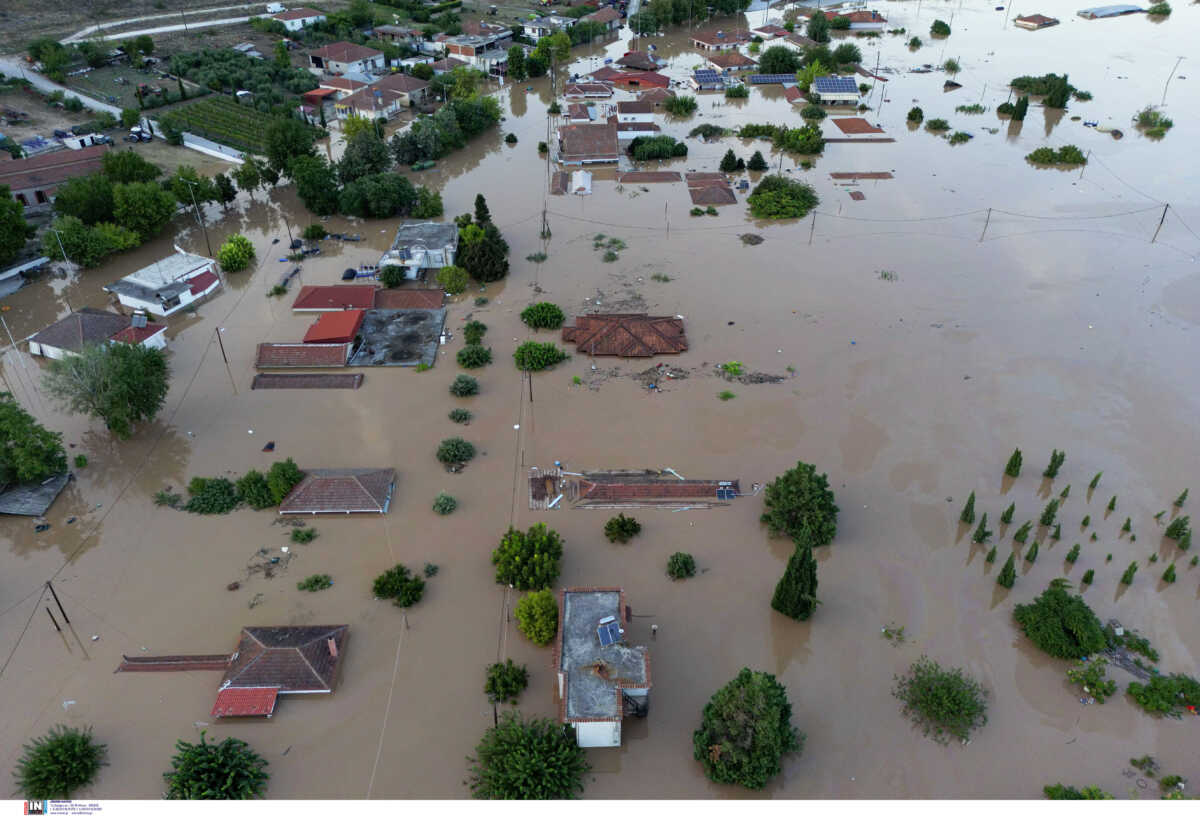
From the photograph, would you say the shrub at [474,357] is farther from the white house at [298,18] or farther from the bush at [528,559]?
the white house at [298,18]

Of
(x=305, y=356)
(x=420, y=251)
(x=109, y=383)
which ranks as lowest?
(x=305, y=356)

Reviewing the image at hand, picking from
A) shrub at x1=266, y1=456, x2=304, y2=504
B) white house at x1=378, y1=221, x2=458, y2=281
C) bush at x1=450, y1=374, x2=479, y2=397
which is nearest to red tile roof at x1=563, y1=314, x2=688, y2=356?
bush at x1=450, y1=374, x2=479, y2=397

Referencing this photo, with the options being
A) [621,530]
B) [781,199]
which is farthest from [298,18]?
[621,530]

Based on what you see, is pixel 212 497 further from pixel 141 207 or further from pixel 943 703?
pixel 943 703

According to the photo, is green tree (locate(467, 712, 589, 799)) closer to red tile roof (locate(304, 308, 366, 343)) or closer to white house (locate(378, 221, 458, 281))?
red tile roof (locate(304, 308, 366, 343))

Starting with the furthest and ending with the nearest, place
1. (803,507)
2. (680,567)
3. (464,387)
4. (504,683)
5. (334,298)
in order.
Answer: (334,298) < (464,387) < (803,507) < (680,567) < (504,683)

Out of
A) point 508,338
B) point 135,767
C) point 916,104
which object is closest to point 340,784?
point 135,767

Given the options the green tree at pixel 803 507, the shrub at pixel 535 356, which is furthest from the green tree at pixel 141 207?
the green tree at pixel 803 507
